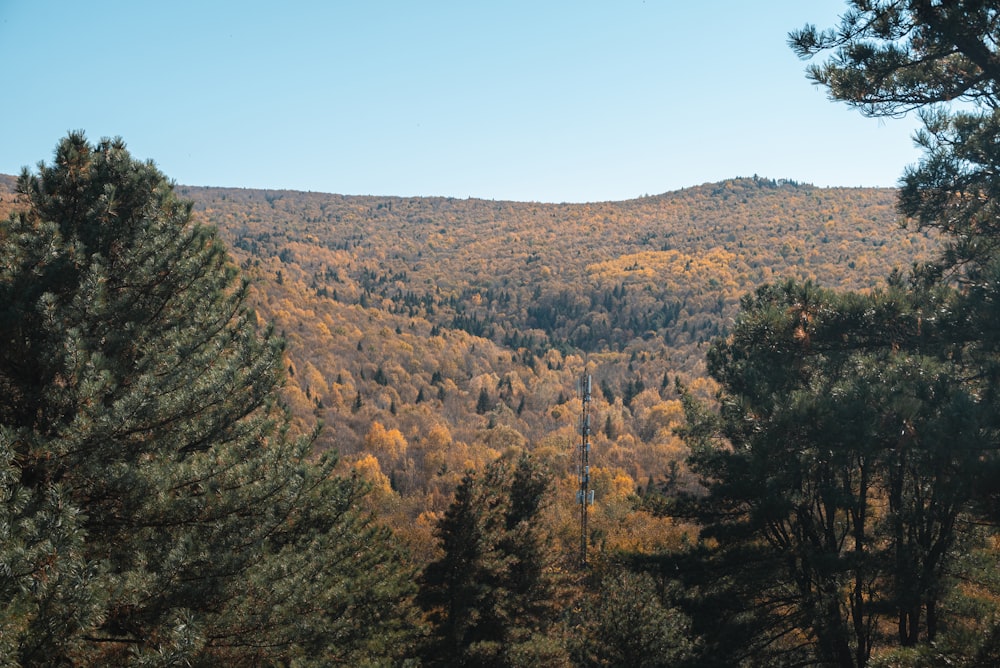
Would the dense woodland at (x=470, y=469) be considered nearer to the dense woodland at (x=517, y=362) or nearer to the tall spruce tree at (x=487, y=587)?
the tall spruce tree at (x=487, y=587)

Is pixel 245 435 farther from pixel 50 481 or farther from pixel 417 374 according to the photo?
pixel 417 374

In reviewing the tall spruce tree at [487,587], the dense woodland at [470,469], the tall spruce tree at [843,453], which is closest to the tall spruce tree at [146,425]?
the dense woodland at [470,469]

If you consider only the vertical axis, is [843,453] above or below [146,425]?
below

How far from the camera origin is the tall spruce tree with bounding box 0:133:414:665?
7.43m

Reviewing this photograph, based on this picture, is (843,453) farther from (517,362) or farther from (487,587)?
(517,362)

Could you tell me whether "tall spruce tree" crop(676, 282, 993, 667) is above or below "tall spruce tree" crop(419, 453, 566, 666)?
above

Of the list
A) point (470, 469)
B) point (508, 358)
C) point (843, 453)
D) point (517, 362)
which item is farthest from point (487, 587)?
point (508, 358)

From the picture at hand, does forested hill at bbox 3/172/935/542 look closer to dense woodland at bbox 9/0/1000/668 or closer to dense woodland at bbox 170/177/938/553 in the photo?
dense woodland at bbox 170/177/938/553

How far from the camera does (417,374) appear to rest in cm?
12569

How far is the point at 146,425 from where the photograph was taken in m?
7.98

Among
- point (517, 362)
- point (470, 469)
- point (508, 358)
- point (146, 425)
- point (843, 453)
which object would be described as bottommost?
point (517, 362)

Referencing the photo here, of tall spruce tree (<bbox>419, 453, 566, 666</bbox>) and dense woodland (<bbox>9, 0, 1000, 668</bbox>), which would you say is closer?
dense woodland (<bbox>9, 0, 1000, 668</bbox>)

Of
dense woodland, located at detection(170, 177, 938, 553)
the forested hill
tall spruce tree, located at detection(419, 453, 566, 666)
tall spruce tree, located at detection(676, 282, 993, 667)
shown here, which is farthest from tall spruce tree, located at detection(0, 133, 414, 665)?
the forested hill

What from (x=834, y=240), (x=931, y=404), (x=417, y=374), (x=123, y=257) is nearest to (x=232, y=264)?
(x=123, y=257)
